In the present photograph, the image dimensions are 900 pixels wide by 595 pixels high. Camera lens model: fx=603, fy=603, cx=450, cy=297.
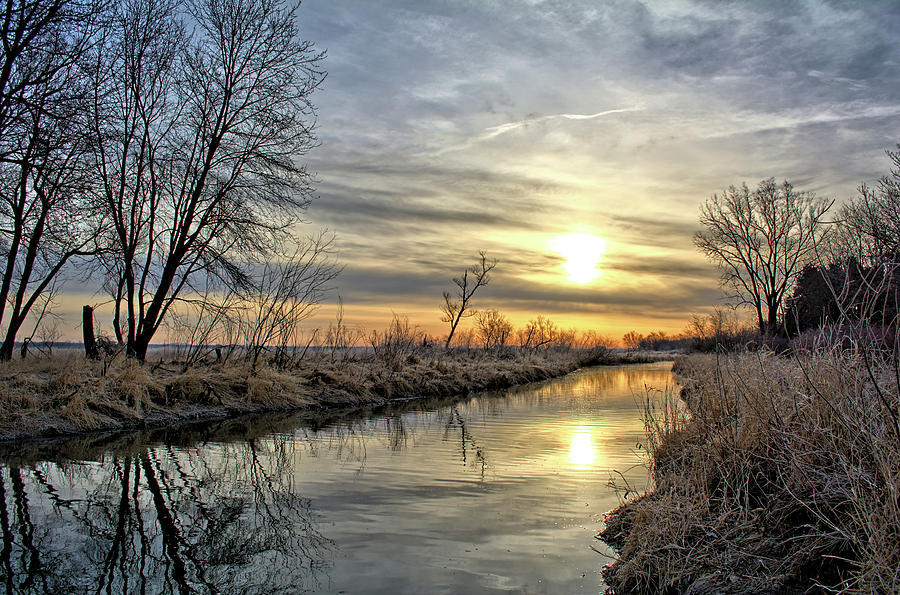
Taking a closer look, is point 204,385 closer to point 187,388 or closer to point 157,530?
point 187,388

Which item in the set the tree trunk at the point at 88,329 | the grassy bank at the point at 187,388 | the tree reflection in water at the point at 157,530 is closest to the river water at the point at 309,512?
the tree reflection in water at the point at 157,530

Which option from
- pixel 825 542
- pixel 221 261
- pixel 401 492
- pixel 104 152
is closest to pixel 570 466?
pixel 401 492

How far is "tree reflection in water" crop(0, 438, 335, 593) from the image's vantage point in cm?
444

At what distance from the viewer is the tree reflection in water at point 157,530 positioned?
14.6 ft

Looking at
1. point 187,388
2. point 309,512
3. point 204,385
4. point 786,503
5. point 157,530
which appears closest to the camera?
point 786,503

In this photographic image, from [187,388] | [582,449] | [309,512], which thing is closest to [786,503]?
[309,512]

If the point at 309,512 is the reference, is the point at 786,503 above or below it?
above

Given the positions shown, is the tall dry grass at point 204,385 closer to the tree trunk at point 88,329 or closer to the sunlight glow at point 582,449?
the tree trunk at point 88,329

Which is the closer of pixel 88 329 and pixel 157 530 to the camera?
pixel 157 530

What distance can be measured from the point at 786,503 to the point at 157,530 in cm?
543

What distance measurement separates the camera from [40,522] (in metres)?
5.64

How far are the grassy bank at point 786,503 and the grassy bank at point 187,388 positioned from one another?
9.70 m

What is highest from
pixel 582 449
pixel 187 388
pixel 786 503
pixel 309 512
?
pixel 187 388

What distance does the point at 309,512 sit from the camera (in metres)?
6.32
